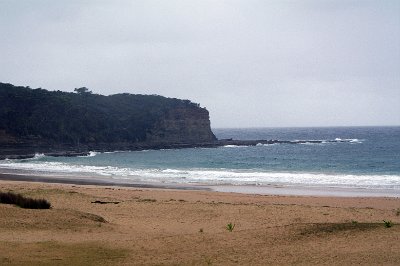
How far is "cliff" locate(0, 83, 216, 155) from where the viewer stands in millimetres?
75625

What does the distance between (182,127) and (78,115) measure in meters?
22.6

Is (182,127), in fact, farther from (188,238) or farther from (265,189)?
(188,238)

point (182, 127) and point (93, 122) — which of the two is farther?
point (182, 127)

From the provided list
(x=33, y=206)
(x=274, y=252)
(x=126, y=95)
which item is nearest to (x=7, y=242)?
(x=33, y=206)

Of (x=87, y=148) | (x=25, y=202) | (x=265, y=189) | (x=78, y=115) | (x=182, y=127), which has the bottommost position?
(x=265, y=189)

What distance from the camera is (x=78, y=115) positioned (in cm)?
8881

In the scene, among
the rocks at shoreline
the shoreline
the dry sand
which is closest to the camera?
the dry sand

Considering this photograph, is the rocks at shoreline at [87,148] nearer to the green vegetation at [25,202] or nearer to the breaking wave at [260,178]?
the breaking wave at [260,178]

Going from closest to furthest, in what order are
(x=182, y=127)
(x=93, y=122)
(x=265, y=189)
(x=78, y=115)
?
(x=265, y=189) → (x=78, y=115) → (x=93, y=122) → (x=182, y=127)

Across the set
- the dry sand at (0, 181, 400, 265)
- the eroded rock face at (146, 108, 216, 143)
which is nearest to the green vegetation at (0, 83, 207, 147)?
the eroded rock face at (146, 108, 216, 143)

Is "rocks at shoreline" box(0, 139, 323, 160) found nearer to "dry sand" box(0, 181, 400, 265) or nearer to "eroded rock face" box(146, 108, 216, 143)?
"eroded rock face" box(146, 108, 216, 143)

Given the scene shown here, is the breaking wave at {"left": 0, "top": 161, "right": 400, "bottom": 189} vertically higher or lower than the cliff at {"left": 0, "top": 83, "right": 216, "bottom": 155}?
lower

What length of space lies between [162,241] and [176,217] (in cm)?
559

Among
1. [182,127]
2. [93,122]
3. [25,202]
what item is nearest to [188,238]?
[25,202]
